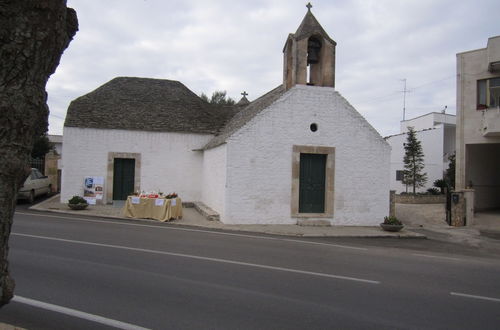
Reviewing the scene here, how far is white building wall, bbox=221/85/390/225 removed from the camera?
1462 centimetres

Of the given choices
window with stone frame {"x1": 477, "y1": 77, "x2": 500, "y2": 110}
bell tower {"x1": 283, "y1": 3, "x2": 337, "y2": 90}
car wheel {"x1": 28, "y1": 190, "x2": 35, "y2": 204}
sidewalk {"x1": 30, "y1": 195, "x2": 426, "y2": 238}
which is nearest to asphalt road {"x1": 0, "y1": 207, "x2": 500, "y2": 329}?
sidewalk {"x1": 30, "y1": 195, "x2": 426, "y2": 238}

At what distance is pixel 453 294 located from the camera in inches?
258

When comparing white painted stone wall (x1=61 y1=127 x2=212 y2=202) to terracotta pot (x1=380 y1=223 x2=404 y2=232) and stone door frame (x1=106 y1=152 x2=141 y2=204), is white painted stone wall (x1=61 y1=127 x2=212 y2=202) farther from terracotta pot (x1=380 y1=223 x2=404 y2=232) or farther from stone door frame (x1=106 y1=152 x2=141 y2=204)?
terracotta pot (x1=380 y1=223 x2=404 y2=232)

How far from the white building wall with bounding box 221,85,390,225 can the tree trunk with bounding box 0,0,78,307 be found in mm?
11277

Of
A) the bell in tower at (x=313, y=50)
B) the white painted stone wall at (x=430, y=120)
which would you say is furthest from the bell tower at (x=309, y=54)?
the white painted stone wall at (x=430, y=120)

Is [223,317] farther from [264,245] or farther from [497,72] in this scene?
[497,72]

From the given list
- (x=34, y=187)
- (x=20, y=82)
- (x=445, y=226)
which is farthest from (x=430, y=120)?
(x=20, y=82)

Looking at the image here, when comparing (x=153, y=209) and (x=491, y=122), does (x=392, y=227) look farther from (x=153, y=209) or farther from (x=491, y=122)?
(x=153, y=209)

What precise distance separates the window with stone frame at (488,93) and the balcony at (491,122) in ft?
1.87

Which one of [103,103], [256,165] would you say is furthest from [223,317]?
[103,103]

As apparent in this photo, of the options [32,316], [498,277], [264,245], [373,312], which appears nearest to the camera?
[32,316]

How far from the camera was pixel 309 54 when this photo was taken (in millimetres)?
16109

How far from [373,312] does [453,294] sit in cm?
200

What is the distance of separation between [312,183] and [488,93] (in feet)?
34.3
